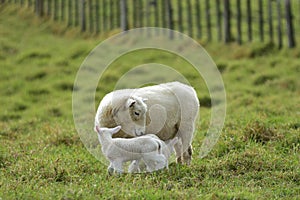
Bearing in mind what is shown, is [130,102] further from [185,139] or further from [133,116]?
[185,139]

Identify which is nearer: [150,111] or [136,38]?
[150,111]

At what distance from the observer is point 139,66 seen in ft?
51.2

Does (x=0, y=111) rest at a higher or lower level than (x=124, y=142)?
lower

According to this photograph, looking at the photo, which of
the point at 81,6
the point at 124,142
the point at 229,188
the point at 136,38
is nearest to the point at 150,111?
the point at 124,142

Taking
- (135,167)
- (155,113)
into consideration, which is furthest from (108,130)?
(155,113)

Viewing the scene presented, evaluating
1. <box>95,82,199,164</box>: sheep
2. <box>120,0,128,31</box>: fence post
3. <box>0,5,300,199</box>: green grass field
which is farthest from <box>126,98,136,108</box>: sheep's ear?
<box>120,0,128,31</box>: fence post

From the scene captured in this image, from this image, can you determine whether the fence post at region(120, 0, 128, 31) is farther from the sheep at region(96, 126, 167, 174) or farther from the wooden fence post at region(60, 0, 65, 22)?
the sheep at region(96, 126, 167, 174)

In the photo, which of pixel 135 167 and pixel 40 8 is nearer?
pixel 135 167

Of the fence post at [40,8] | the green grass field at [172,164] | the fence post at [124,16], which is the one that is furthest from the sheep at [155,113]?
the fence post at [40,8]

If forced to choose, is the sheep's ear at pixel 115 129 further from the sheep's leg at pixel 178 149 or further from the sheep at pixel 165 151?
the sheep's leg at pixel 178 149

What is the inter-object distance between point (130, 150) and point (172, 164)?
1.02m

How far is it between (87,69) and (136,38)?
276 centimetres

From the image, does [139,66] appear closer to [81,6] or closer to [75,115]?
[75,115]

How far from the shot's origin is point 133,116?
686 cm
